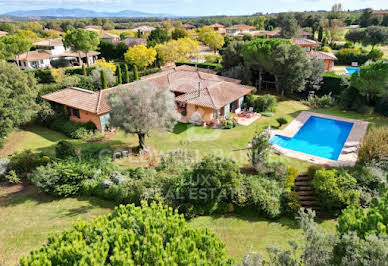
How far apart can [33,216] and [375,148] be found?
23.7 metres

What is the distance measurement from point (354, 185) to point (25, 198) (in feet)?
73.5

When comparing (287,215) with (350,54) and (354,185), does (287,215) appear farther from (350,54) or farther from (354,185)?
(350,54)

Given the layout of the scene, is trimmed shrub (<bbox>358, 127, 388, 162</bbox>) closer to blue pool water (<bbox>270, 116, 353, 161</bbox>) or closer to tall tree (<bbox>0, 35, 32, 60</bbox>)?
blue pool water (<bbox>270, 116, 353, 161</bbox>)

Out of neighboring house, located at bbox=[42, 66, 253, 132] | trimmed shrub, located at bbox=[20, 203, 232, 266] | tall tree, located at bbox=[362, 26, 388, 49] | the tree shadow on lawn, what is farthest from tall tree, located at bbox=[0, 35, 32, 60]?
tall tree, located at bbox=[362, 26, 388, 49]

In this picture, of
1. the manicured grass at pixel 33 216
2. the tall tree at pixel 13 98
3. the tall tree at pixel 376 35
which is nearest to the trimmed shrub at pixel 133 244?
the manicured grass at pixel 33 216

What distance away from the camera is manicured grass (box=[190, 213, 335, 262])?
49.5ft

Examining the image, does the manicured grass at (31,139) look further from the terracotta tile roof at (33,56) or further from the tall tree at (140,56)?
the terracotta tile roof at (33,56)

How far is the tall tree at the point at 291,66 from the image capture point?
1391 inches

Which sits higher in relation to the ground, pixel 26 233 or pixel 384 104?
pixel 384 104

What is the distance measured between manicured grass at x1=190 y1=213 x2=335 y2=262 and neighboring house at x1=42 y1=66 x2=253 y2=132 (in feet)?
46.6

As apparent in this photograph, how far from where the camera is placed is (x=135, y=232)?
31.9ft

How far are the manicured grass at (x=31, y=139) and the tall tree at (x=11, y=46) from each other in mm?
27357

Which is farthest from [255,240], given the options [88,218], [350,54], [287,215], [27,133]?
[350,54]

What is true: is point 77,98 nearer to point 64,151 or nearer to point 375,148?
point 64,151
